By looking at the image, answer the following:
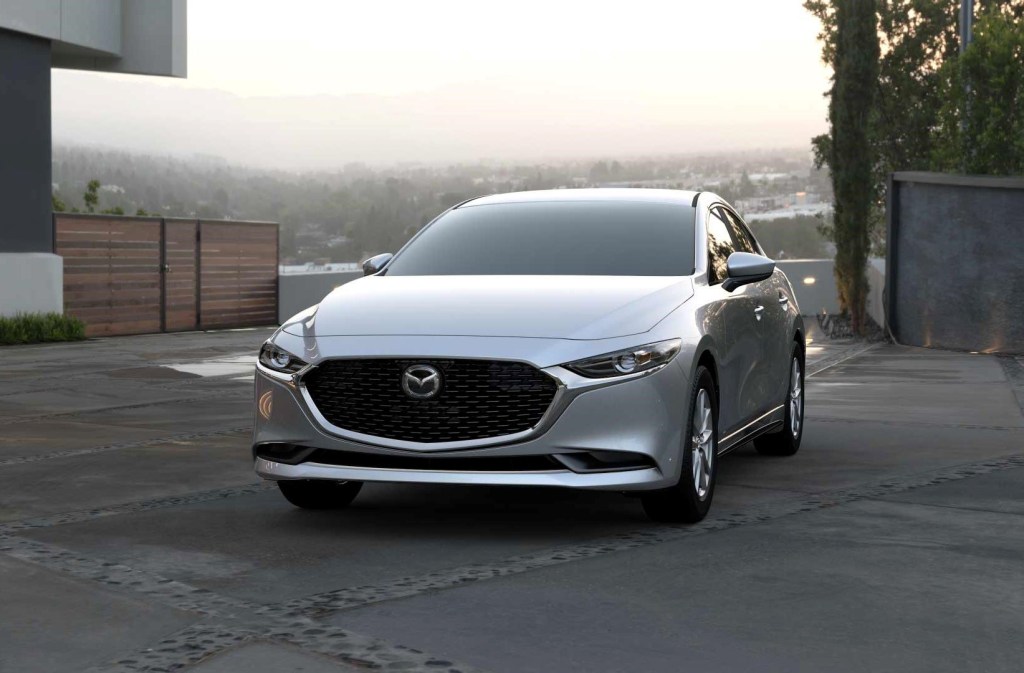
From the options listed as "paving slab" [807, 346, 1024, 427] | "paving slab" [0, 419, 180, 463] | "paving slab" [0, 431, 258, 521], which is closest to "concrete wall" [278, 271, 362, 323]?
"paving slab" [807, 346, 1024, 427]

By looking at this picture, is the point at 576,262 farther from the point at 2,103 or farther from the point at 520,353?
the point at 2,103

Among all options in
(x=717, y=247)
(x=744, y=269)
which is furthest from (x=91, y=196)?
(x=744, y=269)

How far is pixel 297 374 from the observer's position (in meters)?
6.99

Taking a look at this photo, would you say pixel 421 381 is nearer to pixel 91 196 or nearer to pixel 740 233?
pixel 740 233

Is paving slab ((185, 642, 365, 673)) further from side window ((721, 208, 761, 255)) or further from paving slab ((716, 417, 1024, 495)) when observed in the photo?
side window ((721, 208, 761, 255))

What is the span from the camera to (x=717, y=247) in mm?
8586

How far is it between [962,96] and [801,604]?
16.9m

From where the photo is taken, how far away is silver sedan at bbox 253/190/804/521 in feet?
21.9

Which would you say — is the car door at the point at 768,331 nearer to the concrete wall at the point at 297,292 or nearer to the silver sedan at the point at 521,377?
the silver sedan at the point at 521,377

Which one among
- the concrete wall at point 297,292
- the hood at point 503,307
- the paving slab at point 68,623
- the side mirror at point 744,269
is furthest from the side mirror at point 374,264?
the concrete wall at point 297,292

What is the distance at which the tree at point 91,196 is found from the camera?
1389 inches

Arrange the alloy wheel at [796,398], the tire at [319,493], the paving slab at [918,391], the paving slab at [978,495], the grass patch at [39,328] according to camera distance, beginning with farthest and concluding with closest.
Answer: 1. the grass patch at [39,328]
2. the paving slab at [918,391]
3. the alloy wheel at [796,398]
4. the paving slab at [978,495]
5. the tire at [319,493]

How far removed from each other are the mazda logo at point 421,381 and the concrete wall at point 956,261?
46.7ft

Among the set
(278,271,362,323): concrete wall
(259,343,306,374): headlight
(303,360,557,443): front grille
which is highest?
(259,343,306,374): headlight
